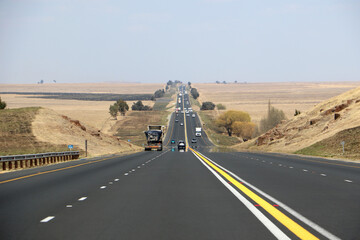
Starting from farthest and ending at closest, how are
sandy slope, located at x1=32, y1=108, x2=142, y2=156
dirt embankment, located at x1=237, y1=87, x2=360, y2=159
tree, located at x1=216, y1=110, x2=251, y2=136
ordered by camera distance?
tree, located at x1=216, y1=110, x2=251, y2=136, sandy slope, located at x1=32, y1=108, x2=142, y2=156, dirt embankment, located at x1=237, y1=87, x2=360, y2=159

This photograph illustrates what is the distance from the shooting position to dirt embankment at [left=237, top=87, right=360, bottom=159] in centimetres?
7021

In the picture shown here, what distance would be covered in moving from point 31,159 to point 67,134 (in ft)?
142

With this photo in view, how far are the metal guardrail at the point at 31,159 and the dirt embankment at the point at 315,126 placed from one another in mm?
33168

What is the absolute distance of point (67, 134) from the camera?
78688 mm

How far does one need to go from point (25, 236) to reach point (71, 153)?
4114 centimetres

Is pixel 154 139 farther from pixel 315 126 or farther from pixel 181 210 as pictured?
pixel 181 210

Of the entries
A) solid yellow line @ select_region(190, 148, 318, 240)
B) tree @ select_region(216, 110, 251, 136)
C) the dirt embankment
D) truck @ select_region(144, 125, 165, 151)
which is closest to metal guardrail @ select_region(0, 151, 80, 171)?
solid yellow line @ select_region(190, 148, 318, 240)

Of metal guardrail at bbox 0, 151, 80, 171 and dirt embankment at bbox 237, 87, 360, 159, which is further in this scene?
dirt embankment at bbox 237, 87, 360, 159

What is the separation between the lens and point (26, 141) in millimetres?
70062

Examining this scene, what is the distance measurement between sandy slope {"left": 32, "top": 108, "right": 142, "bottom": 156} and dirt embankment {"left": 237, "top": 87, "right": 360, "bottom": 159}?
2520 cm

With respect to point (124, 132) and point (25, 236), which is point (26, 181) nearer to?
point (25, 236)

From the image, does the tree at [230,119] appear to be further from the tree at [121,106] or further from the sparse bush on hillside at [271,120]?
the sparse bush on hillside at [271,120]

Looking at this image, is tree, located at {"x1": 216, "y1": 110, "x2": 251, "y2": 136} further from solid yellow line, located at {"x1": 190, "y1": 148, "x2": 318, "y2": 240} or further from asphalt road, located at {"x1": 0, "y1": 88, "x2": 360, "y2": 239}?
solid yellow line, located at {"x1": 190, "y1": 148, "x2": 318, "y2": 240}

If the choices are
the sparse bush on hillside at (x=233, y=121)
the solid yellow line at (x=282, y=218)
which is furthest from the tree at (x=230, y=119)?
Result: the solid yellow line at (x=282, y=218)
